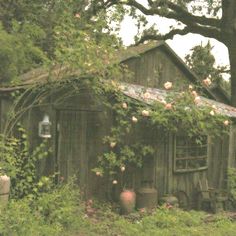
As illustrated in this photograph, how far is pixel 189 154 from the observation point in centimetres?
1443

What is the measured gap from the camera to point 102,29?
1079 centimetres

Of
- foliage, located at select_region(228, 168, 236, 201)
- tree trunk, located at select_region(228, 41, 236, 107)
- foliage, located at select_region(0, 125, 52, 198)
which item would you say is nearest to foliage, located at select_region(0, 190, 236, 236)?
foliage, located at select_region(0, 125, 52, 198)

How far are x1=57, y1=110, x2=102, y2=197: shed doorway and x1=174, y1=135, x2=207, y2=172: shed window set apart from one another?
2.91m

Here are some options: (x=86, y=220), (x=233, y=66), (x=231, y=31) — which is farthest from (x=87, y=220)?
(x=231, y=31)

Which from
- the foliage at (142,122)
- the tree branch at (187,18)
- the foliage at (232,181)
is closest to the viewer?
the foliage at (142,122)

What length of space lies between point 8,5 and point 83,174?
6.43m

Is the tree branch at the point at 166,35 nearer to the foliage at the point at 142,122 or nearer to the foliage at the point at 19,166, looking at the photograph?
the foliage at the point at 142,122

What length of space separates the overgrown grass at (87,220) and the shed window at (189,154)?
104 inches

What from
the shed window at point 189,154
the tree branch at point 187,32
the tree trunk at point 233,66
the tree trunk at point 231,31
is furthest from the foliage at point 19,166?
the tree branch at point 187,32

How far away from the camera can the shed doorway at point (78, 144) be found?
36.5ft

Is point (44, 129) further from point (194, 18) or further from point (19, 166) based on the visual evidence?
point (194, 18)

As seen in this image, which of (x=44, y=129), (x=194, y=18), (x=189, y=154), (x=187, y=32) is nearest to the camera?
(x=44, y=129)

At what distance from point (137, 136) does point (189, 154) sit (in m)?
2.42

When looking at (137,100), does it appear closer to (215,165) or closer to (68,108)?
(68,108)
